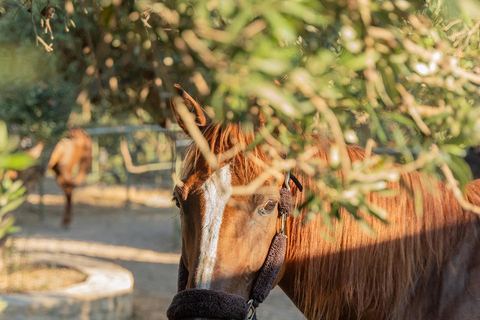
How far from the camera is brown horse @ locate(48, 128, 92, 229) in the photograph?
10180 mm

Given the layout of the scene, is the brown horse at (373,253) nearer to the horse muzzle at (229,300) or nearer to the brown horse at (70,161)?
the horse muzzle at (229,300)

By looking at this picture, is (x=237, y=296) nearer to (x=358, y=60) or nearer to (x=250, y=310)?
(x=250, y=310)

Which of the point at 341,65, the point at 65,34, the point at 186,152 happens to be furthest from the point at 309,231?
the point at 65,34

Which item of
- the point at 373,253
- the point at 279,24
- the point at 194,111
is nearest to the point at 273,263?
the point at 373,253

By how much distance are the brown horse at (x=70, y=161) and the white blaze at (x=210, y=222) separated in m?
8.45

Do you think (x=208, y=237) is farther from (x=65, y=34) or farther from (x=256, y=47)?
(x=65, y=34)

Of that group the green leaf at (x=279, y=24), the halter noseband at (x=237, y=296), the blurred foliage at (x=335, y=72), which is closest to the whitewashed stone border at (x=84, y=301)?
the halter noseband at (x=237, y=296)

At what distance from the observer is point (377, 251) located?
2.21 metres

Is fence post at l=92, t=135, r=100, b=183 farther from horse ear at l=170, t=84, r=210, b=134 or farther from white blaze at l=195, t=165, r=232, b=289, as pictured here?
white blaze at l=195, t=165, r=232, b=289

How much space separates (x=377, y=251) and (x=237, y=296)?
24.6 inches

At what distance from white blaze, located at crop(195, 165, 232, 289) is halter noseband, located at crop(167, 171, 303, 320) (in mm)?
63

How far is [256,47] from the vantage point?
0.95 m

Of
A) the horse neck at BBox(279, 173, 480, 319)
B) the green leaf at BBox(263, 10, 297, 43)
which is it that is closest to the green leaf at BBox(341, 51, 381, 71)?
the green leaf at BBox(263, 10, 297, 43)

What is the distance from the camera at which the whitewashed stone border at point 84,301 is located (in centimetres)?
451
